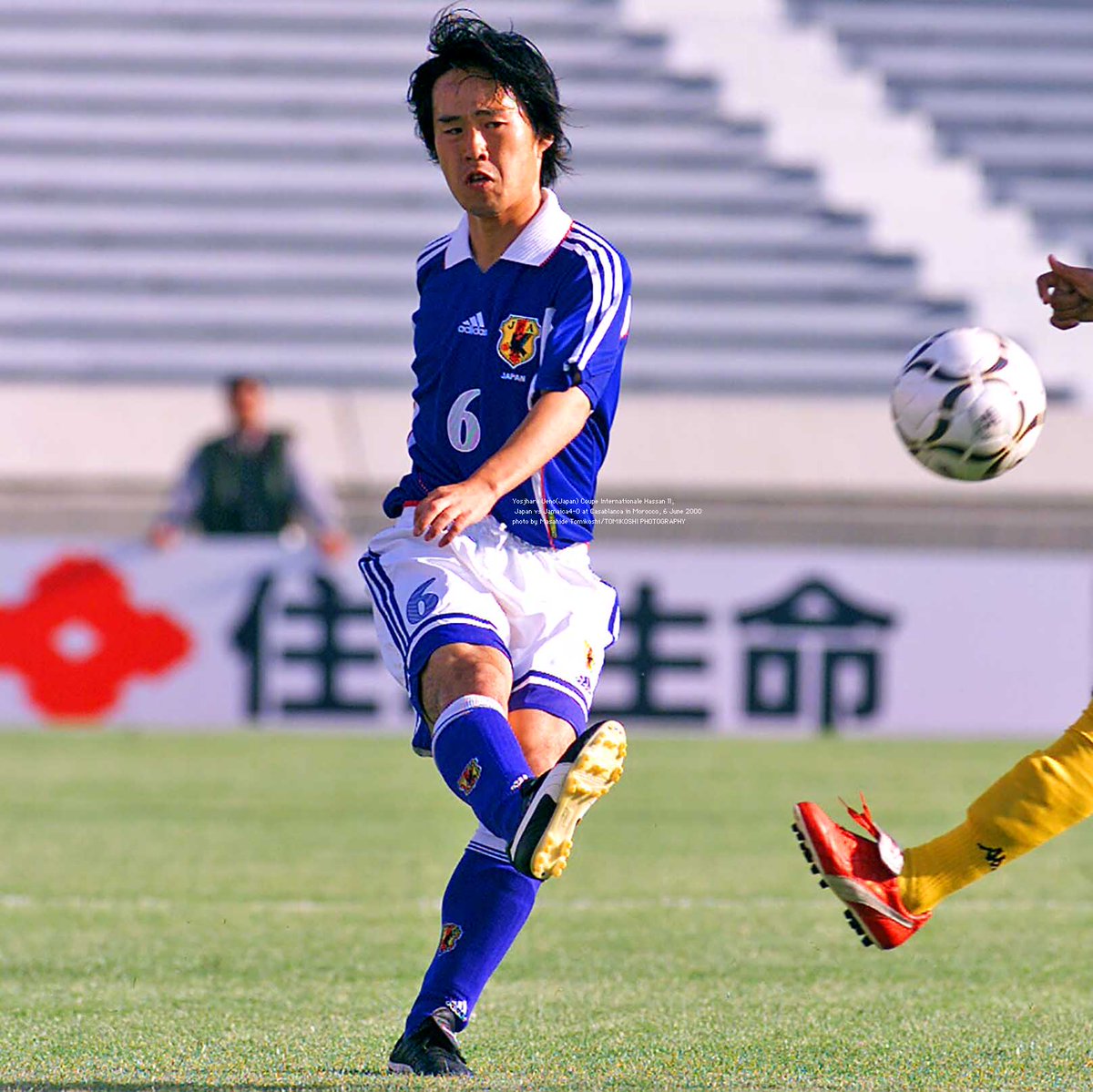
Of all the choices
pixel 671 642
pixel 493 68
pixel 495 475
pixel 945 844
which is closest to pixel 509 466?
pixel 495 475

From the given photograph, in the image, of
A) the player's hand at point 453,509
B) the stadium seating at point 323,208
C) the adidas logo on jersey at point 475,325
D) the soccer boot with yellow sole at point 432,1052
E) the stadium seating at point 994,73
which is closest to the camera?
the player's hand at point 453,509

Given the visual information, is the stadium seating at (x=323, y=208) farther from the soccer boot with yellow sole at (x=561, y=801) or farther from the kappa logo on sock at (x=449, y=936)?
A: the soccer boot with yellow sole at (x=561, y=801)

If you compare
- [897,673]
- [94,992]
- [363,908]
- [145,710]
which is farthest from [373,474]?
[94,992]

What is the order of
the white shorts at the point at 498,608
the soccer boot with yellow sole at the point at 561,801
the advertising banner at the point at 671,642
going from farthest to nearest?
the advertising banner at the point at 671,642 < the white shorts at the point at 498,608 < the soccer boot with yellow sole at the point at 561,801

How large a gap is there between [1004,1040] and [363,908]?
2436mm

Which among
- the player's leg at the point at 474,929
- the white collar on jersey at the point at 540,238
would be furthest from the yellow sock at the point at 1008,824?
the white collar on jersey at the point at 540,238

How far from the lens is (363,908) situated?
6176 millimetres

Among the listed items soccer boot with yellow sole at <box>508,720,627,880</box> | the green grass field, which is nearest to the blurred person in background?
the green grass field

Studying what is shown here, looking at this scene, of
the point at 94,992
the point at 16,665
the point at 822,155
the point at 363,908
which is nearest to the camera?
the point at 94,992

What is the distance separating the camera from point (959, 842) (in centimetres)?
399

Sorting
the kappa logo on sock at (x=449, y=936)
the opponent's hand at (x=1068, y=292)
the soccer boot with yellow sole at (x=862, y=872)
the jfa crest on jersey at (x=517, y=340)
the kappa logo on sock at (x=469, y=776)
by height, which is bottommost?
the kappa logo on sock at (x=449, y=936)

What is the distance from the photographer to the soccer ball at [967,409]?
168 inches

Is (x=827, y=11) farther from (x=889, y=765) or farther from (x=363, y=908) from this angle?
(x=363, y=908)

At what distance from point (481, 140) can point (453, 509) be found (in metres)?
0.80
